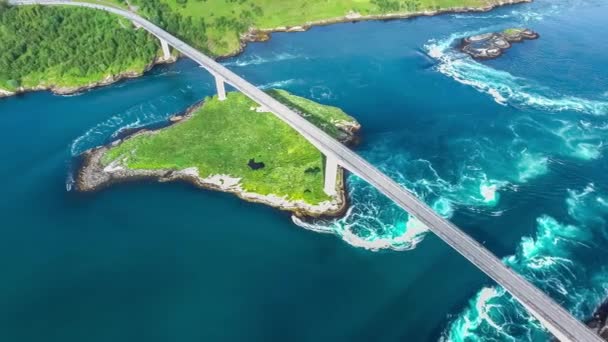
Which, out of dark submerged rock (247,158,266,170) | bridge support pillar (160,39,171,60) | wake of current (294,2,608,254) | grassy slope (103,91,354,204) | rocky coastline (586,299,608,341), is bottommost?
rocky coastline (586,299,608,341)

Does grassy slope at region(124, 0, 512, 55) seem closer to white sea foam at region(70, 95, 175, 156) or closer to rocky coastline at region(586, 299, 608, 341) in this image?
white sea foam at region(70, 95, 175, 156)

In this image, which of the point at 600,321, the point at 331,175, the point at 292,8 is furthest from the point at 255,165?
the point at 292,8

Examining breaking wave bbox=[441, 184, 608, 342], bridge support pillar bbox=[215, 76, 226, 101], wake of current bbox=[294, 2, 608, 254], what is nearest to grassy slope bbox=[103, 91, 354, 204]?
bridge support pillar bbox=[215, 76, 226, 101]

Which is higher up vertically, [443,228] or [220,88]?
[220,88]

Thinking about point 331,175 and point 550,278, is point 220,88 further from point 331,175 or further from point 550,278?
point 550,278

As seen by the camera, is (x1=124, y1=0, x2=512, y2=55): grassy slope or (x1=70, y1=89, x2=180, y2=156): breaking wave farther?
(x1=124, y1=0, x2=512, y2=55): grassy slope

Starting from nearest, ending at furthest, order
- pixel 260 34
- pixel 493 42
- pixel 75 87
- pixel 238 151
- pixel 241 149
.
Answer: pixel 238 151 < pixel 241 149 < pixel 75 87 < pixel 493 42 < pixel 260 34

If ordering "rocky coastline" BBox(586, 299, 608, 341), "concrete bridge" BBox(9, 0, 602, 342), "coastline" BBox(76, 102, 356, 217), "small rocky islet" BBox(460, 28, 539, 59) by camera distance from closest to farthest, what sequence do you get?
"concrete bridge" BBox(9, 0, 602, 342), "rocky coastline" BBox(586, 299, 608, 341), "coastline" BBox(76, 102, 356, 217), "small rocky islet" BBox(460, 28, 539, 59)

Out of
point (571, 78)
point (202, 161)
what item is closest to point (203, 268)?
point (202, 161)
